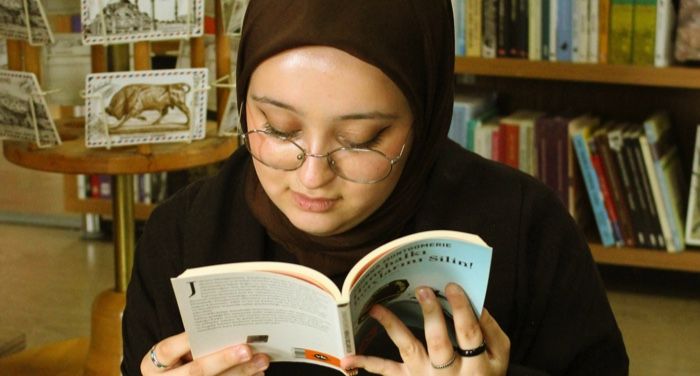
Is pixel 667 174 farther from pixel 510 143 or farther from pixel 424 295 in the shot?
pixel 424 295

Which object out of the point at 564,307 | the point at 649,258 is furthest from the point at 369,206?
the point at 649,258

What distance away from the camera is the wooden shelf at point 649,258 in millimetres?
2836

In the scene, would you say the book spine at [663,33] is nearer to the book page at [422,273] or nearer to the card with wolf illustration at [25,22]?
the card with wolf illustration at [25,22]

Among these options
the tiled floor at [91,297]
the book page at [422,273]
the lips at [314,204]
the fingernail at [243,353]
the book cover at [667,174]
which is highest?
the lips at [314,204]

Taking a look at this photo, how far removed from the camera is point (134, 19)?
1.84m

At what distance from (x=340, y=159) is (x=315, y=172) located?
0.03m

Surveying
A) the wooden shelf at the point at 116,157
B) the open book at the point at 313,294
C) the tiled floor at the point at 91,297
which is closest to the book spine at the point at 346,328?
the open book at the point at 313,294

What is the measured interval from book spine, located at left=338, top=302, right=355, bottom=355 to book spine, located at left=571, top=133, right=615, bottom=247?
188cm

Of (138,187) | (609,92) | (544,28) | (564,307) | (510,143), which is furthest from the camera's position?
(138,187)

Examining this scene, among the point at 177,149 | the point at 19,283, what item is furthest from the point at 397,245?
the point at 19,283

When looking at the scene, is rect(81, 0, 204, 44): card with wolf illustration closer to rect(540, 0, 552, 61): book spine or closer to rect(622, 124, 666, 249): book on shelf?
rect(540, 0, 552, 61): book spine

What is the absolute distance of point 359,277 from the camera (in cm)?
102

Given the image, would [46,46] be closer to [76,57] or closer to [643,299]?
[76,57]

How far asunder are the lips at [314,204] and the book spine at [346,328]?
0.17m
